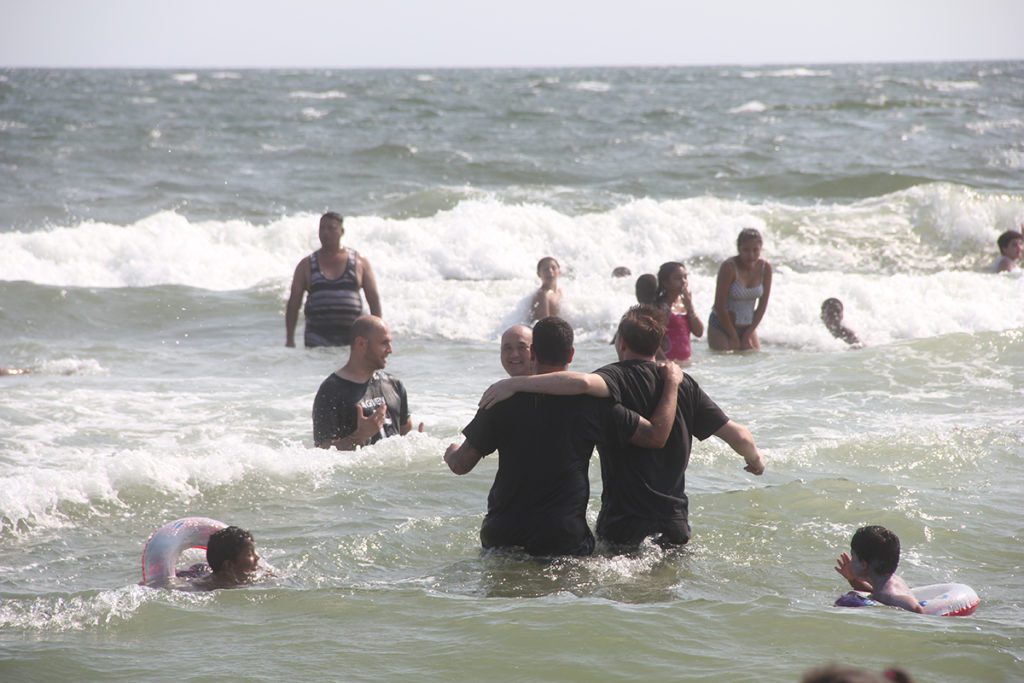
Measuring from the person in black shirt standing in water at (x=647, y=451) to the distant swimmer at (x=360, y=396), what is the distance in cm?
169

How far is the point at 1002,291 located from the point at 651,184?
37.1ft

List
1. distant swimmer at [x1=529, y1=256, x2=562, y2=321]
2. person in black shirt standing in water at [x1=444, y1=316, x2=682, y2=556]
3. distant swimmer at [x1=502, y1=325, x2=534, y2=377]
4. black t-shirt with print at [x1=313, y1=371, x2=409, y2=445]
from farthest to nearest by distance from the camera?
distant swimmer at [x1=529, y1=256, x2=562, y2=321] < black t-shirt with print at [x1=313, y1=371, x2=409, y2=445] < distant swimmer at [x1=502, y1=325, x2=534, y2=377] < person in black shirt standing in water at [x1=444, y1=316, x2=682, y2=556]

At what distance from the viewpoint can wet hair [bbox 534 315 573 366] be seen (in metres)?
5.43

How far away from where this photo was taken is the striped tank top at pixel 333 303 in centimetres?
1104

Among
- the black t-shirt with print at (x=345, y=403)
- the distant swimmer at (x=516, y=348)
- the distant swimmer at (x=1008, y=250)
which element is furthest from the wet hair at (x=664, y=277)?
the distant swimmer at (x=1008, y=250)

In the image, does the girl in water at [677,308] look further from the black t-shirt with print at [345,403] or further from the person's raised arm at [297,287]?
the black t-shirt with print at [345,403]

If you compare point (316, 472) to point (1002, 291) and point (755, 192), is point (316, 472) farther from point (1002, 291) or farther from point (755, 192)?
point (755, 192)

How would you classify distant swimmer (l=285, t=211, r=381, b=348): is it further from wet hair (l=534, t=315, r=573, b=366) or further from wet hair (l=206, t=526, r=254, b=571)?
wet hair (l=534, t=315, r=573, b=366)

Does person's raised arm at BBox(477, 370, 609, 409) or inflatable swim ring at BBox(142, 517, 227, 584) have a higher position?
person's raised arm at BBox(477, 370, 609, 409)

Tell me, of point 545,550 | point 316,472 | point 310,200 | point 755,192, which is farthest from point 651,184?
point 545,550

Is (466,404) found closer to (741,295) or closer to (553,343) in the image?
(741,295)

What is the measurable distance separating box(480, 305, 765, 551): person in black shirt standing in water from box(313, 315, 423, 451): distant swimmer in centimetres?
169

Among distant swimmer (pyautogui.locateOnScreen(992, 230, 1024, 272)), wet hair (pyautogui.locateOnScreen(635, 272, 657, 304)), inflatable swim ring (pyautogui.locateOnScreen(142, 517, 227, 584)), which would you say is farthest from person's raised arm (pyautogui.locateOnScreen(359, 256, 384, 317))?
distant swimmer (pyautogui.locateOnScreen(992, 230, 1024, 272))

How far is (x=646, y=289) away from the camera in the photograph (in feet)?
34.0
